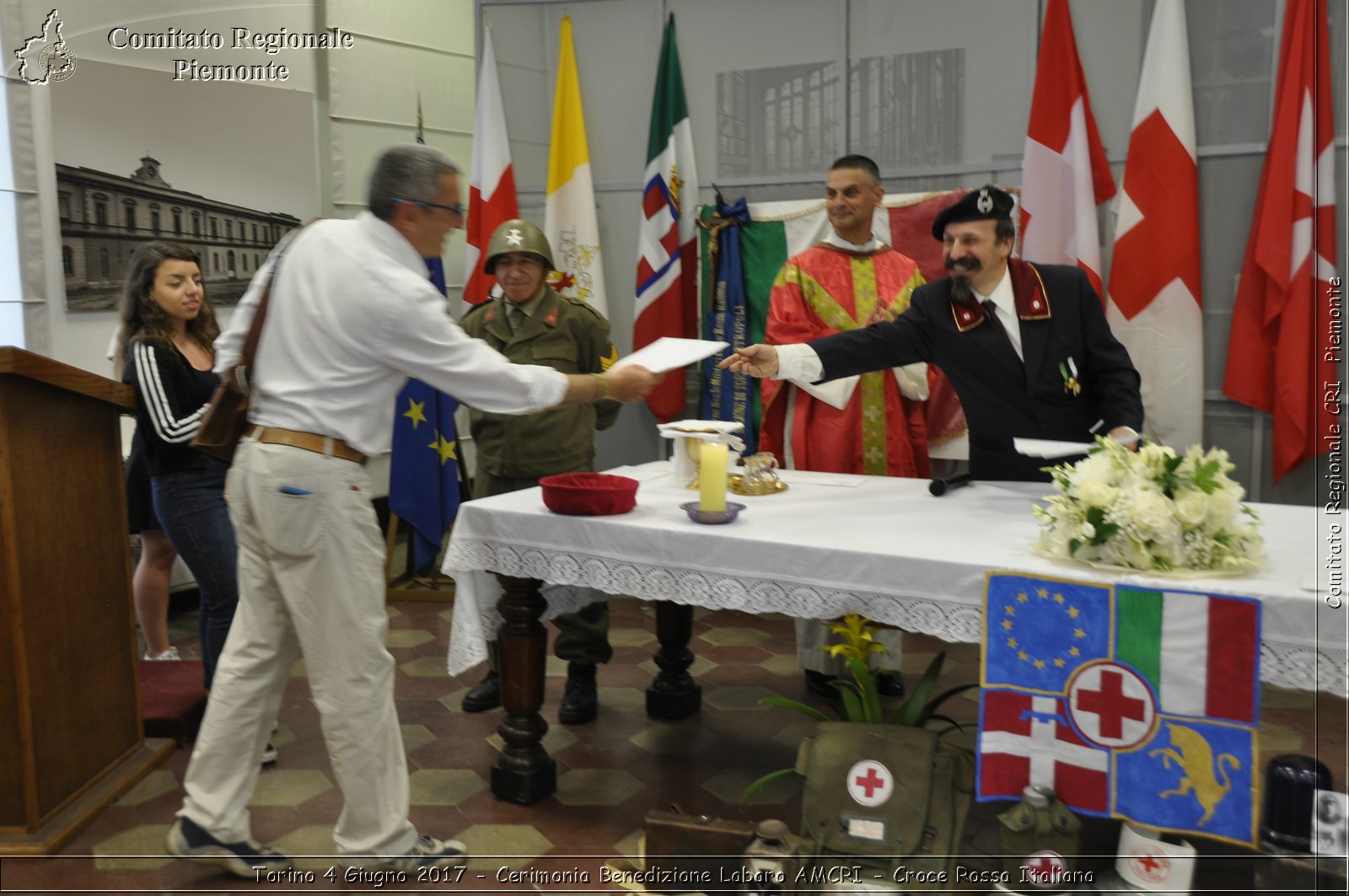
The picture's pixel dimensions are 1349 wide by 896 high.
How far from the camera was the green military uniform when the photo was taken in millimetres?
3822

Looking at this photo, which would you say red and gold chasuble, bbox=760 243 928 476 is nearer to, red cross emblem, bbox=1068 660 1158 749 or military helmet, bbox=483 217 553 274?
military helmet, bbox=483 217 553 274

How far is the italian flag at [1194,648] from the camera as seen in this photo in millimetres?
2100

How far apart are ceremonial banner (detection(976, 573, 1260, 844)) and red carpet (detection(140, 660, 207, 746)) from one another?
9.31 feet

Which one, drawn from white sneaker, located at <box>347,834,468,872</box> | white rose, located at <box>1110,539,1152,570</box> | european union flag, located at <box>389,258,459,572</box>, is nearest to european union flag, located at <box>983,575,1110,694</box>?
white rose, located at <box>1110,539,1152,570</box>

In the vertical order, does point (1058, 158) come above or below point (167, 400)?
above

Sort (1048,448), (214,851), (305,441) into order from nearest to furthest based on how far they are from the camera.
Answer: (305,441) → (214,851) → (1048,448)

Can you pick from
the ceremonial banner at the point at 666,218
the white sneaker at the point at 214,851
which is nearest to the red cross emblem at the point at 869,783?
the white sneaker at the point at 214,851

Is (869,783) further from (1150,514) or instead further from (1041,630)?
(1150,514)

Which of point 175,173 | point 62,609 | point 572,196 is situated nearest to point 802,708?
point 62,609

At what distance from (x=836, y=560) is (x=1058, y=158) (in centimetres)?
291

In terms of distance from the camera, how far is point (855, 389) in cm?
432

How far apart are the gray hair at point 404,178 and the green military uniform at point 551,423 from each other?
1.19 meters

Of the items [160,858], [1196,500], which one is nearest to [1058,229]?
[1196,500]

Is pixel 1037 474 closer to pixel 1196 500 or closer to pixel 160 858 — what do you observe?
pixel 1196 500
